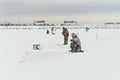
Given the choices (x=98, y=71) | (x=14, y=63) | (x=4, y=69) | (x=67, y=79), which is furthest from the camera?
(x=14, y=63)

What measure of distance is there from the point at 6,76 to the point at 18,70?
43.9 inches

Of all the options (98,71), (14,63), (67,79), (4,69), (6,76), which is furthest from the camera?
(14,63)

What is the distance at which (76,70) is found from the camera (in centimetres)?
973

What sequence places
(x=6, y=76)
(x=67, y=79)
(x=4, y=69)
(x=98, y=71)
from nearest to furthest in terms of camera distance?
(x=67, y=79) → (x=6, y=76) → (x=98, y=71) → (x=4, y=69)

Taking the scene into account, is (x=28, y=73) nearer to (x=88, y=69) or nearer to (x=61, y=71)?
(x=61, y=71)

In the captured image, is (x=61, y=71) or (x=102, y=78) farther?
(x=61, y=71)

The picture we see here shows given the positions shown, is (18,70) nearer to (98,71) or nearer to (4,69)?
(4,69)

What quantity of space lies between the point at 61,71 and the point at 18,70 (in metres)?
1.26

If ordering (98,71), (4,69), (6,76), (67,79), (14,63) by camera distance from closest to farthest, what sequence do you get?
(67,79)
(6,76)
(98,71)
(4,69)
(14,63)

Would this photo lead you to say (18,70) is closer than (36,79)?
No

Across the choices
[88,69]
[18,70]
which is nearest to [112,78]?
[88,69]

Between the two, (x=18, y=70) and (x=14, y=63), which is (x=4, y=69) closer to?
(x=18, y=70)

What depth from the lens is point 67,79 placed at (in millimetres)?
8227

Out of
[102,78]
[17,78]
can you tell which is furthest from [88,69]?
[17,78]
